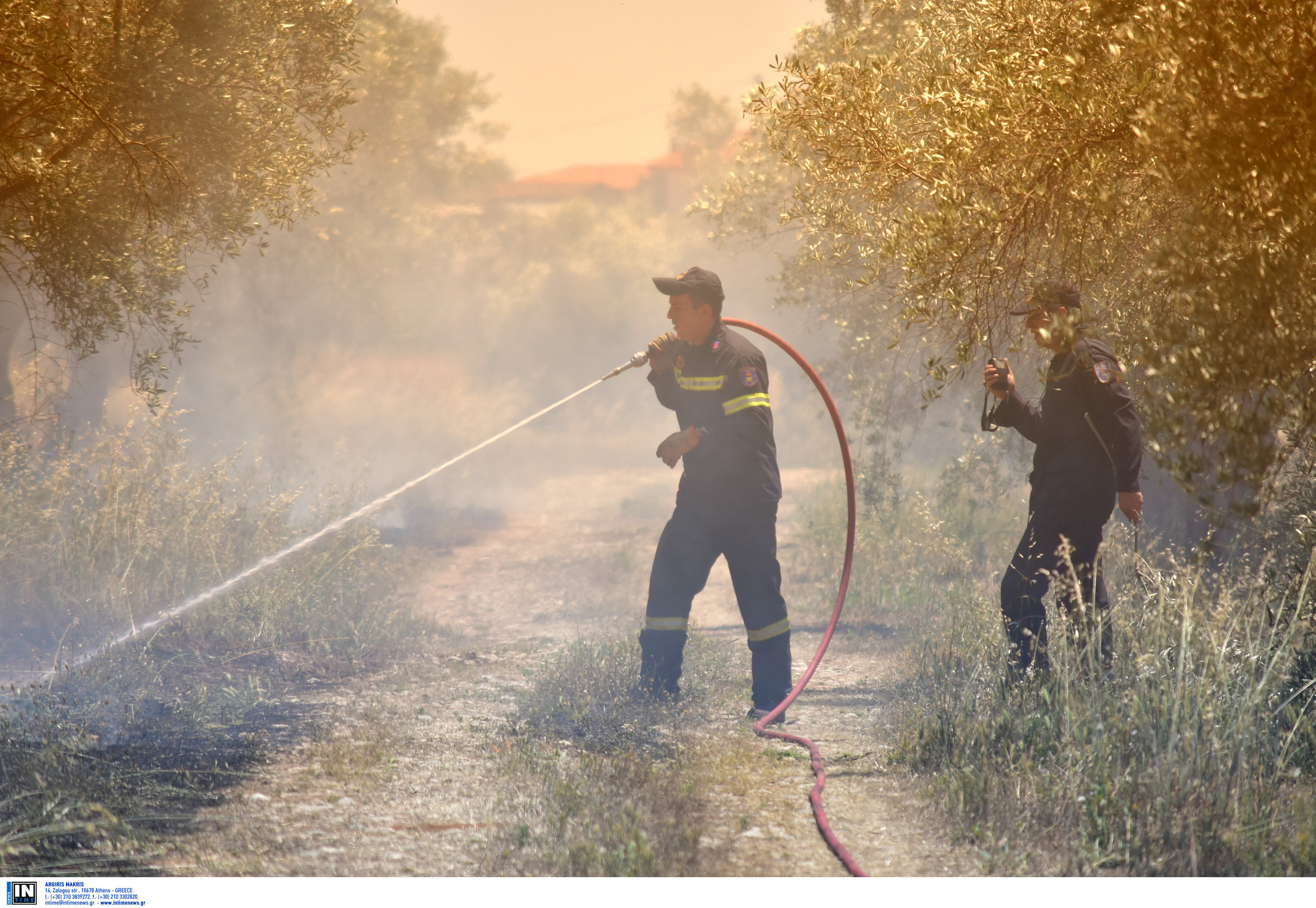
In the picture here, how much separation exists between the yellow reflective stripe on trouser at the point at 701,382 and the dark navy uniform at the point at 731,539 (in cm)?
1

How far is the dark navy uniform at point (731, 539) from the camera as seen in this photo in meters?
4.99

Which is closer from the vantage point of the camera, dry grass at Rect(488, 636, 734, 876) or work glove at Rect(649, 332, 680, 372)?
dry grass at Rect(488, 636, 734, 876)

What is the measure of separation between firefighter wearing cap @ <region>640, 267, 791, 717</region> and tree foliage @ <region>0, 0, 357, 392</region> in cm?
266

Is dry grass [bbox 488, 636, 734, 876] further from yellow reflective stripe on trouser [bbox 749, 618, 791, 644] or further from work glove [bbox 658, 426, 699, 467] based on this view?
work glove [bbox 658, 426, 699, 467]

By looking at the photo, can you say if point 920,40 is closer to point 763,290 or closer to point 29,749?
point 29,749

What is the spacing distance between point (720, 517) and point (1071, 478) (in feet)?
6.26

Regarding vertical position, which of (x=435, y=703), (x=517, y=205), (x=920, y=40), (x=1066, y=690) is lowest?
(x=435, y=703)

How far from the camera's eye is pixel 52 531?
653 cm

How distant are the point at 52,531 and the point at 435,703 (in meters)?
3.67

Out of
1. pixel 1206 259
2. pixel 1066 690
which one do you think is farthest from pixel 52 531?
pixel 1206 259

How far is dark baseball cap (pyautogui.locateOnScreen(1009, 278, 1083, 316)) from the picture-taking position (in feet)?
12.5

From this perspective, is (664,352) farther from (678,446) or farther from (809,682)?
(809,682)
